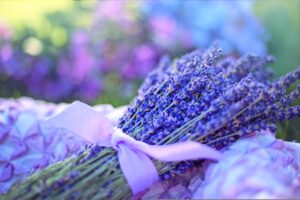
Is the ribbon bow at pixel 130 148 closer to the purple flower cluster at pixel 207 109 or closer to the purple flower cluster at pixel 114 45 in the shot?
the purple flower cluster at pixel 207 109

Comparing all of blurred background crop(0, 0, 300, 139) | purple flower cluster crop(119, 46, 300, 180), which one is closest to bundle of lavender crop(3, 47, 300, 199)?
purple flower cluster crop(119, 46, 300, 180)

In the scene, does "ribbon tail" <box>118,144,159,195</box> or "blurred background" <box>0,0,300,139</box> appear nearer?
"ribbon tail" <box>118,144,159,195</box>

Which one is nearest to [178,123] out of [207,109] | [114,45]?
[207,109]

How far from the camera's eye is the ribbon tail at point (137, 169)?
2.77 ft

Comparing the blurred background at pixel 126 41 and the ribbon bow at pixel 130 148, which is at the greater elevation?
the blurred background at pixel 126 41

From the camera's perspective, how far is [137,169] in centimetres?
85

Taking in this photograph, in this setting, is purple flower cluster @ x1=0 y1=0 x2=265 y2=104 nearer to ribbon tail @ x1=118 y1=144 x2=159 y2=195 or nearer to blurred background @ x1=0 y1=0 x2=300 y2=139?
blurred background @ x1=0 y1=0 x2=300 y2=139

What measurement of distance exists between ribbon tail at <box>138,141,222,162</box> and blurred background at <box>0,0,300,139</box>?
48.8 inches

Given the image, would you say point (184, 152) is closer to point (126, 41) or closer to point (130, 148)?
point (130, 148)

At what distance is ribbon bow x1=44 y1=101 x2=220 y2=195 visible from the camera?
0.84 meters

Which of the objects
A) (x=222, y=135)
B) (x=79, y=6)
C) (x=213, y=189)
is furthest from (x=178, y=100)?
(x=79, y=6)

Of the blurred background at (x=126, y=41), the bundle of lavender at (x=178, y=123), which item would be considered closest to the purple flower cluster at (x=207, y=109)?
the bundle of lavender at (x=178, y=123)

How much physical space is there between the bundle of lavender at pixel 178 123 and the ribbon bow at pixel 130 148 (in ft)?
0.06

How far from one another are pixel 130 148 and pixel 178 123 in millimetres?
98
